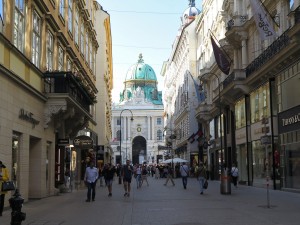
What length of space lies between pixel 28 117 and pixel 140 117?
13614cm

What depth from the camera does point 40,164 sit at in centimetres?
2242

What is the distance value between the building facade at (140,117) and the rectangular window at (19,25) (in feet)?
424

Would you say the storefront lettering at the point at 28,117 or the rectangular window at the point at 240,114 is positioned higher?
the rectangular window at the point at 240,114

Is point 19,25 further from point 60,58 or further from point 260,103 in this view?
point 260,103

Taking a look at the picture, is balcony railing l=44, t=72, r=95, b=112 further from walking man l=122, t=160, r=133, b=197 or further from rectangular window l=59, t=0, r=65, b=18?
rectangular window l=59, t=0, r=65, b=18

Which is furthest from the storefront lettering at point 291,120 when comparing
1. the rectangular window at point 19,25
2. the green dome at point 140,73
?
the green dome at point 140,73

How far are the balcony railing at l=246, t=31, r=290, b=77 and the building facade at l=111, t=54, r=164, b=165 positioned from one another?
116m

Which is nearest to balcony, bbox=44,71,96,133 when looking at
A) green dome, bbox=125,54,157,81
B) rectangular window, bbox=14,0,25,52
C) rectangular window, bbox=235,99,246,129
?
rectangular window, bbox=14,0,25,52

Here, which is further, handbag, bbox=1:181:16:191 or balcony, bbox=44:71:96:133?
balcony, bbox=44:71:96:133

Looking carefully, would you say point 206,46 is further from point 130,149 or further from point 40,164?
point 130,149

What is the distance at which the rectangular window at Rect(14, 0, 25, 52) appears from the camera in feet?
59.3

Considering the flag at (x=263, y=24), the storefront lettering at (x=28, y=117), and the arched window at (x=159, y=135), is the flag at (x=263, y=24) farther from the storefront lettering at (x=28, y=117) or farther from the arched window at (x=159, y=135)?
the arched window at (x=159, y=135)

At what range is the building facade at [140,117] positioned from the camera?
5965 inches

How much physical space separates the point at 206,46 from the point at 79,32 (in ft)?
75.4
